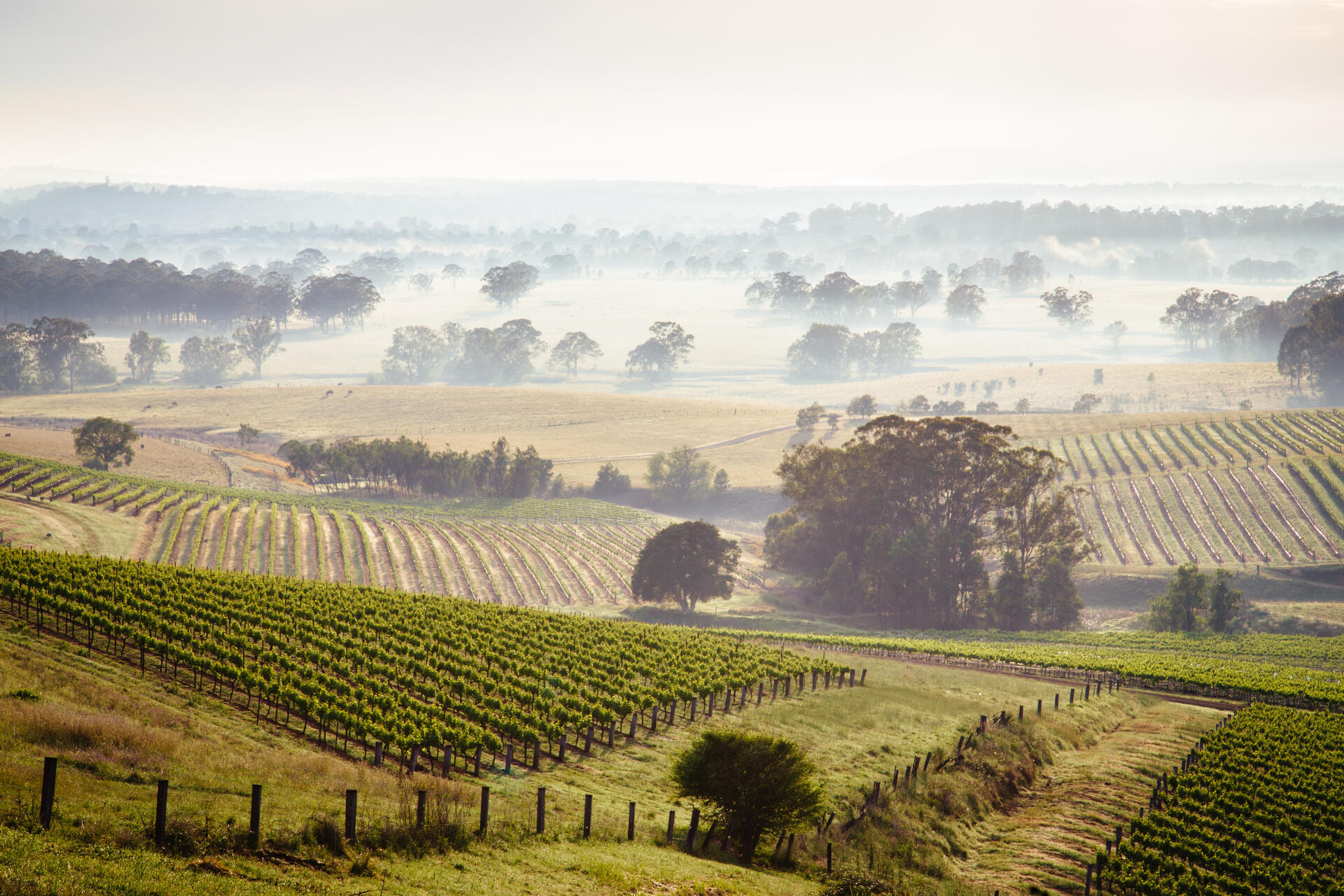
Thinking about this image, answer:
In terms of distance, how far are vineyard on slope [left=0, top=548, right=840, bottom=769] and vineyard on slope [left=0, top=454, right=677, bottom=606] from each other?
24974mm

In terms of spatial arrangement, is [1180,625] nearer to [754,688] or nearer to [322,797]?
[754,688]

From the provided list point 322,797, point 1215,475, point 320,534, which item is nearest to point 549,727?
point 322,797

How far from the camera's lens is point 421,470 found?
348 ft

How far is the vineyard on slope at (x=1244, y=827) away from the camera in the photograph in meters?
21.0

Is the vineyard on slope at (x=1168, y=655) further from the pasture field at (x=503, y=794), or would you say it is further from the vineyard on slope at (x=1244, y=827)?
the vineyard on slope at (x=1244, y=827)

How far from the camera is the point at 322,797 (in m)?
17.3

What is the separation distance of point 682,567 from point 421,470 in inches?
1976

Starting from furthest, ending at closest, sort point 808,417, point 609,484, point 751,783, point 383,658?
1. point 808,417
2. point 609,484
3. point 383,658
4. point 751,783

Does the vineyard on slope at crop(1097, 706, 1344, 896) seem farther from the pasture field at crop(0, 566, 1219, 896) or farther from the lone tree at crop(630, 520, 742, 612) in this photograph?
the lone tree at crop(630, 520, 742, 612)

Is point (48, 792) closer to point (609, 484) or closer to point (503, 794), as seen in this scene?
point (503, 794)

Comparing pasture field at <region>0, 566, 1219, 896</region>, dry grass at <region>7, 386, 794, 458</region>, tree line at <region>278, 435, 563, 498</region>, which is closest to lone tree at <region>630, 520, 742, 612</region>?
pasture field at <region>0, 566, 1219, 896</region>

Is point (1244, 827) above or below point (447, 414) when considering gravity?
below

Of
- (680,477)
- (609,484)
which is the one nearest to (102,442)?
(609,484)

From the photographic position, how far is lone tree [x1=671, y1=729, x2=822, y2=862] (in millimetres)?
20609
